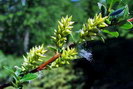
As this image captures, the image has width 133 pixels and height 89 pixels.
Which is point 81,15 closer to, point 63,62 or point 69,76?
point 69,76

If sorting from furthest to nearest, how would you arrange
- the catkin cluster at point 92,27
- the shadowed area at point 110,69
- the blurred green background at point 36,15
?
the blurred green background at point 36,15
the shadowed area at point 110,69
the catkin cluster at point 92,27

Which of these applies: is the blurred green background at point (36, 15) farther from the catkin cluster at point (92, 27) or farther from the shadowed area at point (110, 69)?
the catkin cluster at point (92, 27)

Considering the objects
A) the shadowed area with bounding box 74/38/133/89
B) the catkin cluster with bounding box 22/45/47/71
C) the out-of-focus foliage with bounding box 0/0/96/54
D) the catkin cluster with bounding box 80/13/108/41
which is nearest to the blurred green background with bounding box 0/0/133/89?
the out-of-focus foliage with bounding box 0/0/96/54

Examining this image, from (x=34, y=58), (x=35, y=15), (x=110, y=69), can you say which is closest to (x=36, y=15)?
(x=35, y=15)

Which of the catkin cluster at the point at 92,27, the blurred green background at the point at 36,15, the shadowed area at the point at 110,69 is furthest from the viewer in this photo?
the blurred green background at the point at 36,15

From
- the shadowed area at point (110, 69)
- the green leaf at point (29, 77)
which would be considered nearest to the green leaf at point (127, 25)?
the green leaf at point (29, 77)

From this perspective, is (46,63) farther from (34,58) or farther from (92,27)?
(92,27)

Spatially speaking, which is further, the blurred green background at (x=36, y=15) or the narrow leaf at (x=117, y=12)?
the blurred green background at (x=36, y=15)

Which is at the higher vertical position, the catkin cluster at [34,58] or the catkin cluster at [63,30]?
the catkin cluster at [63,30]

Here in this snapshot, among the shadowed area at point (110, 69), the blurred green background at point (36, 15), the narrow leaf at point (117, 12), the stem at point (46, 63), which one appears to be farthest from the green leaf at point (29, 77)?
the blurred green background at point (36, 15)

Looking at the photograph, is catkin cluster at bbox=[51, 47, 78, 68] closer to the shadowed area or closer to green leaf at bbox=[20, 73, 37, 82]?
green leaf at bbox=[20, 73, 37, 82]

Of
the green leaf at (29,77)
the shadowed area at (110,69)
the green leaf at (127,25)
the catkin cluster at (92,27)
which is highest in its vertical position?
the catkin cluster at (92,27)

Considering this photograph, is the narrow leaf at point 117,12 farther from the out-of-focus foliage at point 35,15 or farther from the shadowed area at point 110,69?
the out-of-focus foliage at point 35,15
